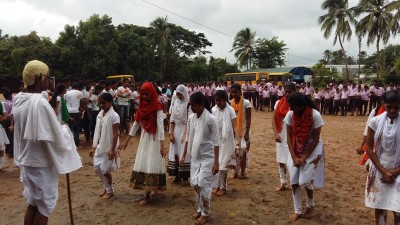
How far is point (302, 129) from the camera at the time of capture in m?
4.82

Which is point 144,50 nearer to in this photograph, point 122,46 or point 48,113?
point 122,46

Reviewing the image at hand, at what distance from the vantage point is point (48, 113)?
342cm

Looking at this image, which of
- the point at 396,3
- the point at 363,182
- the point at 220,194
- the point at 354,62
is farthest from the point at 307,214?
the point at 354,62

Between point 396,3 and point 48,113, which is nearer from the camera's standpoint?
point 48,113

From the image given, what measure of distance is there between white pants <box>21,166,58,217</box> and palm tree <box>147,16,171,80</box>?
37919mm

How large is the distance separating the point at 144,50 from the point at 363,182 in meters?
31.9

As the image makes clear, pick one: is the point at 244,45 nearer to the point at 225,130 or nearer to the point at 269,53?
the point at 269,53

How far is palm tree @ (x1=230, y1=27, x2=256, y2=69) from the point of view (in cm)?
5394

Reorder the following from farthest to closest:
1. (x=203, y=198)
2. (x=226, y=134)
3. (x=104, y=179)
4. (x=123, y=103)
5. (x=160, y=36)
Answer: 1. (x=160, y=36)
2. (x=123, y=103)
3. (x=226, y=134)
4. (x=104, y=179)
5. (x=203, y=198)

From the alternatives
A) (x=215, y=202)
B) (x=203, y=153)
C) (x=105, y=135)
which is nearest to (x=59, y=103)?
(x=105, y=135)

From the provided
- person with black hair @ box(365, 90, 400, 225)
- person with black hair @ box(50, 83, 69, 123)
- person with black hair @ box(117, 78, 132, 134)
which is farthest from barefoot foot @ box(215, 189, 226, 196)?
person with black hair @ box(117, 78, 132, 134)

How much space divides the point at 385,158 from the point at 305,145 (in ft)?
3.55

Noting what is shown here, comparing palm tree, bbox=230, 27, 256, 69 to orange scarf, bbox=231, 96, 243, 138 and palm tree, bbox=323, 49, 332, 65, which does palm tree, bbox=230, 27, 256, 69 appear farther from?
orange scarf, bbox=231, 96, 243, 138

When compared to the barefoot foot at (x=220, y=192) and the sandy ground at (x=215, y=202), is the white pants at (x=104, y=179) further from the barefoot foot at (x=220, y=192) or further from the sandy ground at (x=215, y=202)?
the barefoot foot at (x=220, y=192)
